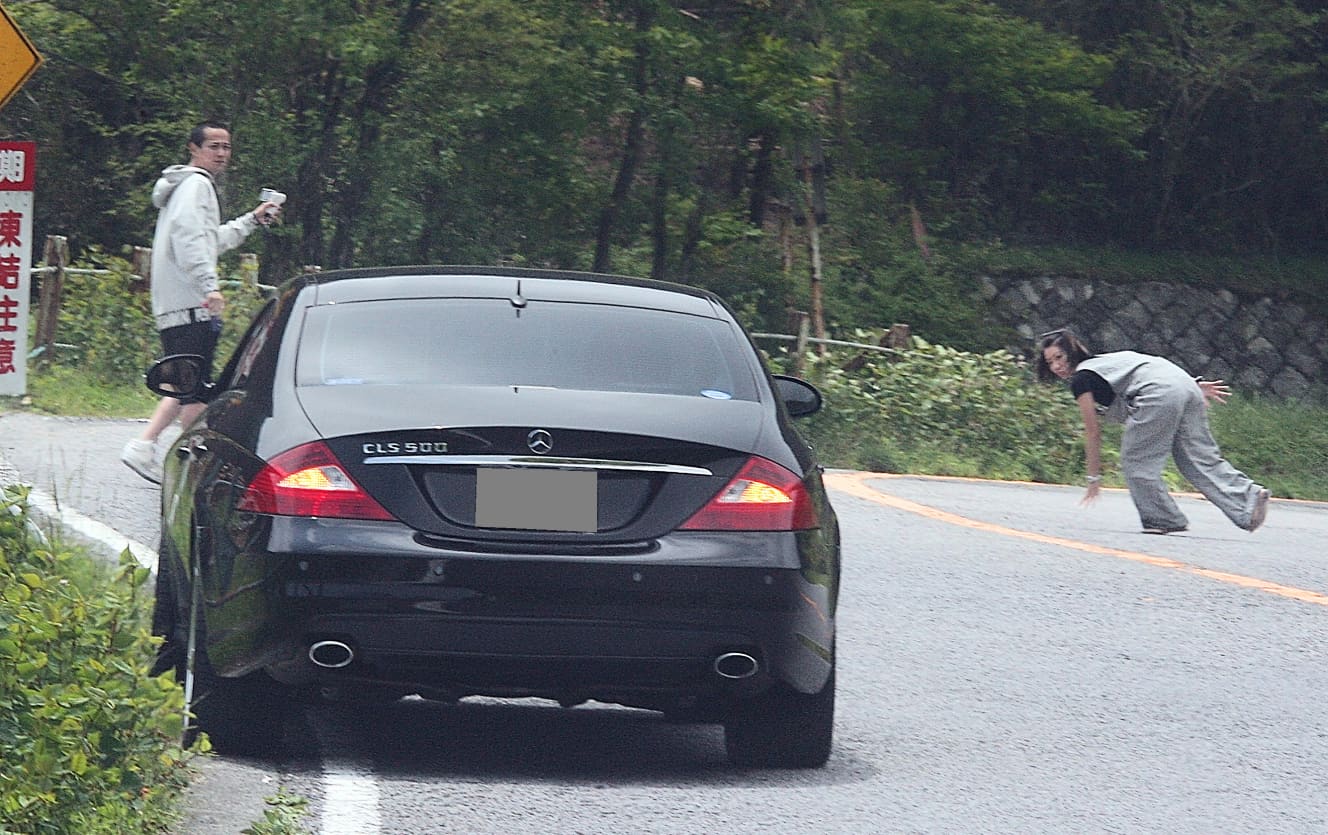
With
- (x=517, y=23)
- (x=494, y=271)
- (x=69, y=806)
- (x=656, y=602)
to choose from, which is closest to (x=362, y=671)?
(x=656, y=602)

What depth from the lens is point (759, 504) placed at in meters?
5.69

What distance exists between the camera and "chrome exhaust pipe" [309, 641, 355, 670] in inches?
216

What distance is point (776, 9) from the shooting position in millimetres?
29938

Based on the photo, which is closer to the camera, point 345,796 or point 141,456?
point 345,796

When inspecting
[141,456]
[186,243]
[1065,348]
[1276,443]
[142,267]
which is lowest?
[1276,443]

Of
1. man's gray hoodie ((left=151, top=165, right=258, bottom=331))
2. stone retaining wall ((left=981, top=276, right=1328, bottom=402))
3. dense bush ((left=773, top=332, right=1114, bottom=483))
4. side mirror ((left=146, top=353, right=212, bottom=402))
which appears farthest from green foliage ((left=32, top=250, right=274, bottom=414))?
stone retaining wall ((left=981, top=276, right=1328, bottom=402))

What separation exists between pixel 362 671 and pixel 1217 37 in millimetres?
34688

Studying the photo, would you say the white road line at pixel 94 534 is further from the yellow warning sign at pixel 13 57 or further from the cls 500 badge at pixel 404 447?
the cls 500 badge at pixel 404 447

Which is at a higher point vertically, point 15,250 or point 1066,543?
point 15,250

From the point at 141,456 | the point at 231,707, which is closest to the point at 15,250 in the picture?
the point at 141,456

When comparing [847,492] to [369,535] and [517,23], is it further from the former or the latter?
[517,23]

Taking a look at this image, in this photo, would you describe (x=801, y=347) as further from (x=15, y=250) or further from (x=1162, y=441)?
(x=15, y=250)

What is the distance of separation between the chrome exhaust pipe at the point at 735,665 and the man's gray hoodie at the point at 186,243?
19.4 ft

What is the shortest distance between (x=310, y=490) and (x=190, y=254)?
5.74 meters
